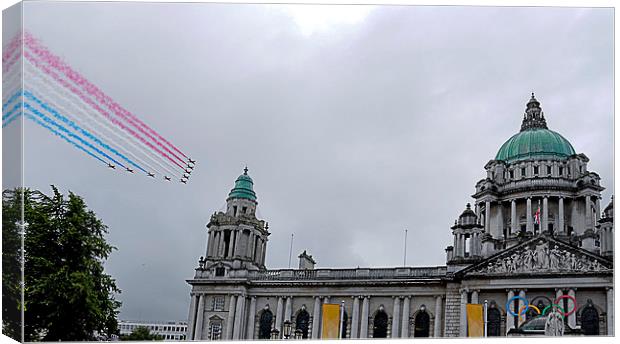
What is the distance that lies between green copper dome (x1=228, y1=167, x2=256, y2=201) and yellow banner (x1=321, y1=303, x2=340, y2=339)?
14239 millimetres

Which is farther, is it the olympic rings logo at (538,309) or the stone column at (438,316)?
the stone column at (438,316)

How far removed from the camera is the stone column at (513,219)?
233ft

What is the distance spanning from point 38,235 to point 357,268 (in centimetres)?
3004

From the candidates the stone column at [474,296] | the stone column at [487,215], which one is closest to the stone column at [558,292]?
the stone column at [474,296]

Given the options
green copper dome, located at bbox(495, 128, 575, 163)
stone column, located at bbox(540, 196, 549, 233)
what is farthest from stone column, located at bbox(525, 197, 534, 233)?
green copper dome, located at bbox(495, 128, 575, 163)

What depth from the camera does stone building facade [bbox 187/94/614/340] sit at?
57438 mm

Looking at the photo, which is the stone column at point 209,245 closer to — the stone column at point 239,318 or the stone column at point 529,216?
the stone column at point 239,318

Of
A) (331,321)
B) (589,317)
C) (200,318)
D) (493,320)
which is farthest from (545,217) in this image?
(200,318)

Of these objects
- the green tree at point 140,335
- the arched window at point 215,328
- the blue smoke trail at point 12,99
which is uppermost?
the blue smoke trail at point 12,99

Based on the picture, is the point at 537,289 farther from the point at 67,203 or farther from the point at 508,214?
the point at 67,203

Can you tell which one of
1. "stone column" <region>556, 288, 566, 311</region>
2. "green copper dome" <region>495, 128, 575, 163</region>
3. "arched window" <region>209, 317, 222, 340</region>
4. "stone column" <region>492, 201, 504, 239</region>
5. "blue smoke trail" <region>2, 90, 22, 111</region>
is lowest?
"arched window" <region>209, 317, 222, 340</region>

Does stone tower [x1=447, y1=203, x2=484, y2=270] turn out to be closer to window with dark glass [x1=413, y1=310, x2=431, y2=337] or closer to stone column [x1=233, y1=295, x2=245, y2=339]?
window with dark glass [x1=413, y1=310, x2=431, y2=337]

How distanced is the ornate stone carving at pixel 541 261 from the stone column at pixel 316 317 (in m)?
13.6

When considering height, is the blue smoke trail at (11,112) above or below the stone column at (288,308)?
above
